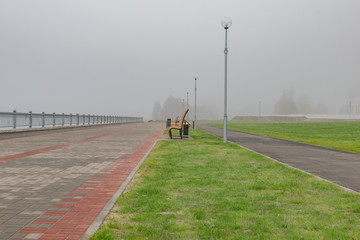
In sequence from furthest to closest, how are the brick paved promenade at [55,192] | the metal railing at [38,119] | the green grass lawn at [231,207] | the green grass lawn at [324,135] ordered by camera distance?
the metal railing at [38,119] < the green grass lawn at [324,135] < the brick paved promenade at [55,192] < the green grass lawn at [231,207]

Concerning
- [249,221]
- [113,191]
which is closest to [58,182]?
[113,191]

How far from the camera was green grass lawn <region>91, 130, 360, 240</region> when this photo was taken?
3508mm

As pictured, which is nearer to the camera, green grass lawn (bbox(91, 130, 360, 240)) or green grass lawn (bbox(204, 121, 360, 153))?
green grass lawn (bbox(91, 130, 360, 240))

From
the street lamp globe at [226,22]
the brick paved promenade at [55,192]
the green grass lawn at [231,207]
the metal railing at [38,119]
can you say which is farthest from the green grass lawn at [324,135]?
the metal railing at [38,119]

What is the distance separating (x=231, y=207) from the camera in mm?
4410

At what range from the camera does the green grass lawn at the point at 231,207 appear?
3.51 metres

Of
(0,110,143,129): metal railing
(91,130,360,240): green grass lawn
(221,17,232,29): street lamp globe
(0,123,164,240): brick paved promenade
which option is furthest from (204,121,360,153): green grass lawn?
(0,110,143,129): metal railing

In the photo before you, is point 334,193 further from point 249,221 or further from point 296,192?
point 249,221

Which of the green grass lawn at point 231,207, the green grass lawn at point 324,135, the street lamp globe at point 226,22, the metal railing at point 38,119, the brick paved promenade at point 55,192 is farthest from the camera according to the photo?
the metal railing at point 38,119

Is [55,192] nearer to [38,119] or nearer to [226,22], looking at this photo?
[226,22]

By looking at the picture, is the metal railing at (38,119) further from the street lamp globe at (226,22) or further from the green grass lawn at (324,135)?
the green grass lawn at (324,135)

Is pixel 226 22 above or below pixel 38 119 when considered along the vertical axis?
above

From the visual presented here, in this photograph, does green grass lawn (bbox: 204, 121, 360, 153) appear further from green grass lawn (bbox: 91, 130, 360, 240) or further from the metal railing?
the metal railing

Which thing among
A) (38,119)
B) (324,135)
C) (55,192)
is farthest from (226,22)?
(38,119)
